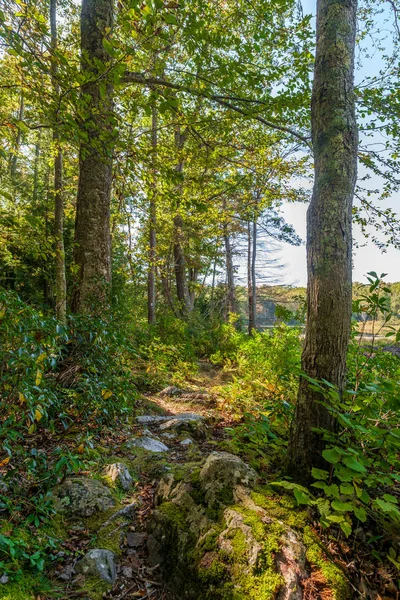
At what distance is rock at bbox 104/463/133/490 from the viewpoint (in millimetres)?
2648

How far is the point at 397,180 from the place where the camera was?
5789mm

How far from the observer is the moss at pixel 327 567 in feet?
5.30

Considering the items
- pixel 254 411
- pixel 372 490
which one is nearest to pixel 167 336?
pixel 254 411

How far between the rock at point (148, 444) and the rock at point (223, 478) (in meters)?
1.23

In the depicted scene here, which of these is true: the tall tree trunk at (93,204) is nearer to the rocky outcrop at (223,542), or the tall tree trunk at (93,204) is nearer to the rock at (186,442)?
the rock at (186,442)

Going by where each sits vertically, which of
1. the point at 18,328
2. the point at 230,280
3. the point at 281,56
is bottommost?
the point at 18,328

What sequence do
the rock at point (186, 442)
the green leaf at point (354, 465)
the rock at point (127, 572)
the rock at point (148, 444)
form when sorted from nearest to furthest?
the green leaf at point (354, 465) < the rock at point (127, 572) < the rock at point (148, 444) < the rock at point (186, 442)

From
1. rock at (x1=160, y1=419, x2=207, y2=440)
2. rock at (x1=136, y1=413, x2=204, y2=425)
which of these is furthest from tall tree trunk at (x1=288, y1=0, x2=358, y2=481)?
rock at (x1=136, y1=413, x2=204, y2=425)

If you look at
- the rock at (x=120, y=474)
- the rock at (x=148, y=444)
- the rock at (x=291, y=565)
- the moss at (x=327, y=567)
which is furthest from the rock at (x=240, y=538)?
the rock at (x=148, y=444)

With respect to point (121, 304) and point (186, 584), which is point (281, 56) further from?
point (186, 584)

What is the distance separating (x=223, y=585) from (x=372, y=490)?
4.12 ft

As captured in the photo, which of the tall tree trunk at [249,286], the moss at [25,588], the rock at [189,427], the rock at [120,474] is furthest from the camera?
the tall tree trunk at [249,286]

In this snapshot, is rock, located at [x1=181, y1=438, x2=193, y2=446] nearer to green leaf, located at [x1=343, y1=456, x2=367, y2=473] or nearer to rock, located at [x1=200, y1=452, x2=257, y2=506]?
rock, located at [x1=200, y1=452, x2=257, y2=506]

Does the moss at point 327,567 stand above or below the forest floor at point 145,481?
above
